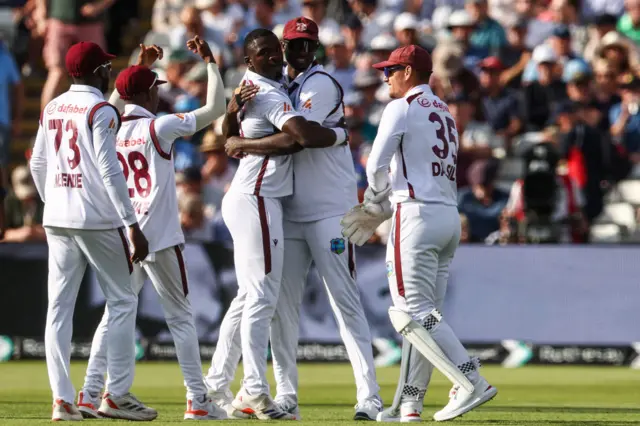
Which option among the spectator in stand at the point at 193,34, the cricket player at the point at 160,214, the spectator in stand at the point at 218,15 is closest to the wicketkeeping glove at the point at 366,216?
the cricket player at the point at 160,214

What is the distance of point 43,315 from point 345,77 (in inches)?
227

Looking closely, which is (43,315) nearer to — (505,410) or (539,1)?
(505,410)

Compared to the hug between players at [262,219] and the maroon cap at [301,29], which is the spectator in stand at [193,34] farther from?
the maroon cap at [301,29]

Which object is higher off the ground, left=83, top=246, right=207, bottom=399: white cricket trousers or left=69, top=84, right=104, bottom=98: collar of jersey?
left=69, top=84, right=104, bottom=98: collar of jersey

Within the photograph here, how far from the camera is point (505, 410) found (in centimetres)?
A: 1026

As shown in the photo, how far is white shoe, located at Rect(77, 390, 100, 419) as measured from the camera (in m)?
9.04

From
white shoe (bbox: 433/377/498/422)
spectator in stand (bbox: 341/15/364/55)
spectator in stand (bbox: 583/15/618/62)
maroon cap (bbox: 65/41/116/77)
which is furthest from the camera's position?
spectator in stand (bbox: 341/15/364/55)

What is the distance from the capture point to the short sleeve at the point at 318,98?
9055mm

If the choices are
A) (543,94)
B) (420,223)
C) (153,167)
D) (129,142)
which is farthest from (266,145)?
(543,94)

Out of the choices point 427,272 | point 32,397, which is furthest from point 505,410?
point 32,397

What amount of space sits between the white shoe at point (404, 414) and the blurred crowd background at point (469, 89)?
682cm

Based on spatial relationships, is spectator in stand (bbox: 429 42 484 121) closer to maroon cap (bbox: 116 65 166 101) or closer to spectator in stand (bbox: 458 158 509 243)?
spectator in stand (bbox: 458 158 509 243)

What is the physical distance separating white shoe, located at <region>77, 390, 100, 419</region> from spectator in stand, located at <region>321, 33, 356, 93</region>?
395 inches

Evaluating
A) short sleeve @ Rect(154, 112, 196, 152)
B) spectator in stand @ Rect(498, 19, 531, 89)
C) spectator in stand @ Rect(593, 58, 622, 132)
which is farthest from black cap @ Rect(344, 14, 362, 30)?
short sleeve @ Rect(154, 112, 196, 152)
